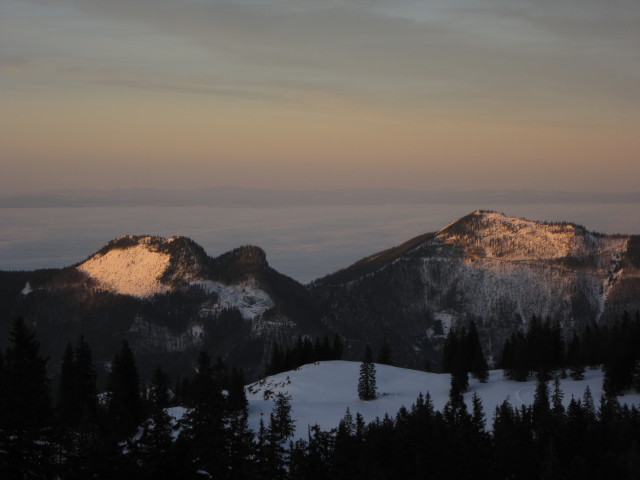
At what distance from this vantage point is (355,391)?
13612 cm

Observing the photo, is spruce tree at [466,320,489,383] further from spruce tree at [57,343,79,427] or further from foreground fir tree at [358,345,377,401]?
spruce tree at [57,343,79,427]

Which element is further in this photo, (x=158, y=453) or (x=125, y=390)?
(x=125, y=390)

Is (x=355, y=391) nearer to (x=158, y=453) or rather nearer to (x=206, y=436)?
(x=206, y=436)

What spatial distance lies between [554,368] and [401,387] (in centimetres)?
2241

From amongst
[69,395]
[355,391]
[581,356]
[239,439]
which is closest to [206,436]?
[239,439]

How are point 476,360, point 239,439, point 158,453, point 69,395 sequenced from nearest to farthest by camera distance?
point 158,453 → point 239,439 → point 69,395 → point 476,360

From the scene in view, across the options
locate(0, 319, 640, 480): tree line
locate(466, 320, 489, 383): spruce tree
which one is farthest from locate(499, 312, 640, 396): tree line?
locate(0, 319, 640, 480): tree line

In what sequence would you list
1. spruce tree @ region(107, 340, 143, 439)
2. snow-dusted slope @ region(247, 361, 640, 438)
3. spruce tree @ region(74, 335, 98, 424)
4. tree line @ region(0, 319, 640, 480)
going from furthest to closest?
1. snow-dusted slope @ region(247, 361, 640, 438)
2. spruce tree @ region(74, 335, 98, 424)
3. spruce tree @ region(107, 340, 143, 439)
4. tree line @ region(0, 319, 640, 480)

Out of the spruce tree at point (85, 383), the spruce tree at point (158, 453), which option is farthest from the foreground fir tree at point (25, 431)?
the spruce tree at point (85, 383)

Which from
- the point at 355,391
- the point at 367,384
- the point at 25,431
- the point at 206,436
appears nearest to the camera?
the point at 25,431

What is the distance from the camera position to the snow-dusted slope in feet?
381

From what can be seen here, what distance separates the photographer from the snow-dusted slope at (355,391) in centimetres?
11625

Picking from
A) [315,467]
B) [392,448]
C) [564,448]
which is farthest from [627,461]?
[315,467]

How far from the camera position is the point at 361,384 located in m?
130
